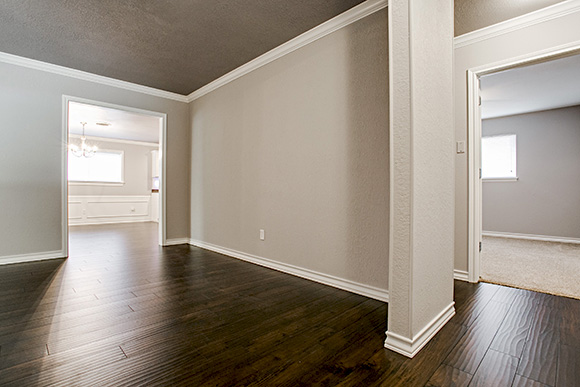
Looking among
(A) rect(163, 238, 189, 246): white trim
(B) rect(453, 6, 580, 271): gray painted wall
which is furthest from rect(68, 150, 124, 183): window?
(B) rect(453, 6, 580, 271): gray painted wall

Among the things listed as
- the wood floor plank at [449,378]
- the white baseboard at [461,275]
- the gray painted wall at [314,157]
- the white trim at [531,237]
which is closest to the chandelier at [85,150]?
the gray painted wall at [314,157]

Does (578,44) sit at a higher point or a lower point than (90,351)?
higher

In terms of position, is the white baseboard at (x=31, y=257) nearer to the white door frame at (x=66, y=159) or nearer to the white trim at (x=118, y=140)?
the white door frame at (x=66, y=159)

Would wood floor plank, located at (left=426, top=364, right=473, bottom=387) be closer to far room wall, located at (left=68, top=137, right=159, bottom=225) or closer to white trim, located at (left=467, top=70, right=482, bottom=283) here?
white trim, located at (left=467, top=70, right=482, bottom=283)

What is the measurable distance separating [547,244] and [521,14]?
Answer: 3900mm

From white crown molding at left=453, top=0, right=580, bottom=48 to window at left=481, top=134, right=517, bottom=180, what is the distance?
3.54m

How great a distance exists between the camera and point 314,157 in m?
2.68

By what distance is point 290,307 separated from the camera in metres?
2.03

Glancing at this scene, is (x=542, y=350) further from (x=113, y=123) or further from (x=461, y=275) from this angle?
(x=113, y=123)

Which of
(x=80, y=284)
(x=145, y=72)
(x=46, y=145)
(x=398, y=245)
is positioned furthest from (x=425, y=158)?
(x=46, y=145)

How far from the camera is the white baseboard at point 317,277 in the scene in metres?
2.22

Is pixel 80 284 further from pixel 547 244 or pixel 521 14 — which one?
pixel 547 244

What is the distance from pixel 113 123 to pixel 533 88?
7535 mm

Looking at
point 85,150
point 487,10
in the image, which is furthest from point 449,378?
point 85,150
